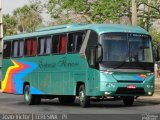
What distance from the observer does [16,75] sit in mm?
28781

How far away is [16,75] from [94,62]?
7.00 m

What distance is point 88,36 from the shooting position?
75.9 ft

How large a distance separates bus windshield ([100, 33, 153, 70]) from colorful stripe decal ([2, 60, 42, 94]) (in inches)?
214

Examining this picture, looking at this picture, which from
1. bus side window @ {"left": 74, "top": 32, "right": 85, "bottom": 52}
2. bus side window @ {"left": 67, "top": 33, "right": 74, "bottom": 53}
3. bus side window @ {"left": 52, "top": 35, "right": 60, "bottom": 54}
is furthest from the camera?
bus side window @ {"left": 52, "top": 35, "right": 60, "bottom": 54}

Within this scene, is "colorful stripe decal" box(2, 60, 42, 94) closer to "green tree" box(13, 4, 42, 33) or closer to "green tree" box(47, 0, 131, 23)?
"green tree" box(47, 0, 131, 23)

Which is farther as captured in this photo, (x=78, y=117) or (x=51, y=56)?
(x=51, y=56)

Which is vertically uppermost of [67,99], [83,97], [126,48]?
[126,48]

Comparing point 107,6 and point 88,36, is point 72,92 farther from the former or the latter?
point 107,6

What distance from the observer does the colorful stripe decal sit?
2781 centimetres

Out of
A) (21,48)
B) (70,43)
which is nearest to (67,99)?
(21,48)

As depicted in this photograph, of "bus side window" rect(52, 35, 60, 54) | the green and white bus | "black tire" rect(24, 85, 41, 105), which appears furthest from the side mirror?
"black tire" rect(24, 85, 41, 105)

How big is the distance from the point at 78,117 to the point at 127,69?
464 centimetres

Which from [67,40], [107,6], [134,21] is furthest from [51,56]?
[107,6]

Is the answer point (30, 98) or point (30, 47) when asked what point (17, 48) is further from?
point (30, 98)
